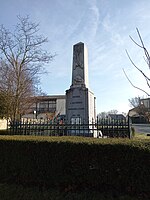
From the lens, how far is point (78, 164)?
4434 mm

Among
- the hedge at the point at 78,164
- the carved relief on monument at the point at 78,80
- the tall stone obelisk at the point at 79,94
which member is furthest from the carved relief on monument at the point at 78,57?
the hedge at the point at 78,164

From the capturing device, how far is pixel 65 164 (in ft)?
14.9

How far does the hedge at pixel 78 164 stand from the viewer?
4.08m

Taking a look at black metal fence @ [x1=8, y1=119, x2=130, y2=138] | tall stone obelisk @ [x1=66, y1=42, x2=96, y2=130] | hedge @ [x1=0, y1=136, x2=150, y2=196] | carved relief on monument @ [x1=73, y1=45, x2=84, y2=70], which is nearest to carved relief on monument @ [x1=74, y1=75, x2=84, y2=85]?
tall stone obelisk @ [x1=66, y1=42, x2=96, y2=130]

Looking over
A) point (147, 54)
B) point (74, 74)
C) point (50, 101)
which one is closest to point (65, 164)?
point (147, 54)

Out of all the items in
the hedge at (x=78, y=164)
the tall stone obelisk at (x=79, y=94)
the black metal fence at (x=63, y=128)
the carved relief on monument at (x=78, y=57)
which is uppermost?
the carved relief on monument at (x=78, y=57)

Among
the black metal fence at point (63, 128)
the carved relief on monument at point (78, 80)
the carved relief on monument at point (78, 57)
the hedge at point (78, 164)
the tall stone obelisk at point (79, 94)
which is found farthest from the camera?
the carved relief on monument at point (78, 57)

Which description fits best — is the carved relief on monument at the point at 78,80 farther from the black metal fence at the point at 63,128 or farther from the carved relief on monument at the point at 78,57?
the black metal fence at the point at 63,128

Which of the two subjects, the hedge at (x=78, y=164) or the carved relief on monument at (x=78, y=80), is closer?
the hedge at (x=78, y=164)

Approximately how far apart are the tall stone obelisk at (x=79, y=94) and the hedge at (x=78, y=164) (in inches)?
208

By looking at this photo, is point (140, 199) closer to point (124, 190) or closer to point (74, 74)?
point (124, 190)

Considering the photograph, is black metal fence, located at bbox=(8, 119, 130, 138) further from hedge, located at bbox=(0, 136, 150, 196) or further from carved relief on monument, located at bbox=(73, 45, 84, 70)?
carved relief on monument, located at bbox=(73, 45, 84, 70)

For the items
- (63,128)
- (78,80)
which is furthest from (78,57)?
(63,128)

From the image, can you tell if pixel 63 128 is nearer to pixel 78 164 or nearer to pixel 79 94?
pixel 79 94
